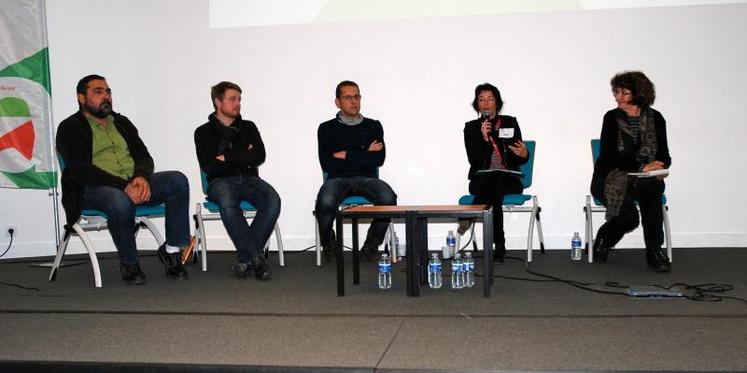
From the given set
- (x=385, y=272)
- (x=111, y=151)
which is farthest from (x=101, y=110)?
(x=385, y=272)

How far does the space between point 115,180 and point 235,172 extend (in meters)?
0.76

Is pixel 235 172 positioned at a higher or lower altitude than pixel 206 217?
higher

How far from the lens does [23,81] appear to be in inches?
201

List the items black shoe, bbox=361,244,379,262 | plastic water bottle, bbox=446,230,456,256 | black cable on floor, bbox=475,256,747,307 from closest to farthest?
black cable on floor, bbox=475,256,747,307, black shoe, bbox=361,244,379,262, plastic water bottle, bbox=446,230,456,256

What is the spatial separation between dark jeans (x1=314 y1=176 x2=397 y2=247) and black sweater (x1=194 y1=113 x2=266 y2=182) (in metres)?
0.49

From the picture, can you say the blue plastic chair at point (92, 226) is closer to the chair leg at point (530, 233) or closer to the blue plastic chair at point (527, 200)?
the blue plastic chair at point (527, 200)

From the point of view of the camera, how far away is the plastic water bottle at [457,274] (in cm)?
366

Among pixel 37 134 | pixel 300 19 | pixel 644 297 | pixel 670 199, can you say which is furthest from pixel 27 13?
pixel 670 199

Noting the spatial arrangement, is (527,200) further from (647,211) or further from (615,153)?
(647,211)

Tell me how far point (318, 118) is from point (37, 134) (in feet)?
6.52

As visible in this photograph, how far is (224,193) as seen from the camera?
4320 mm

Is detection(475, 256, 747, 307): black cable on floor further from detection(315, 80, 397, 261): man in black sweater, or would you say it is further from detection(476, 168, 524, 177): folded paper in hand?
detection(315, 80, 397, 261): man in black sweater

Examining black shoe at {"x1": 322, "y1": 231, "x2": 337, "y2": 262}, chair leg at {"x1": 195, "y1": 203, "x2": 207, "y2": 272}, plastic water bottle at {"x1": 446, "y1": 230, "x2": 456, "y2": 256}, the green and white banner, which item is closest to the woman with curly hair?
plastic water bottle at {"x1": 446, "y1": 230, "x2": 456, "y2": 256}

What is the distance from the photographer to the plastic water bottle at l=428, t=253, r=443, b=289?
364 centimetres
